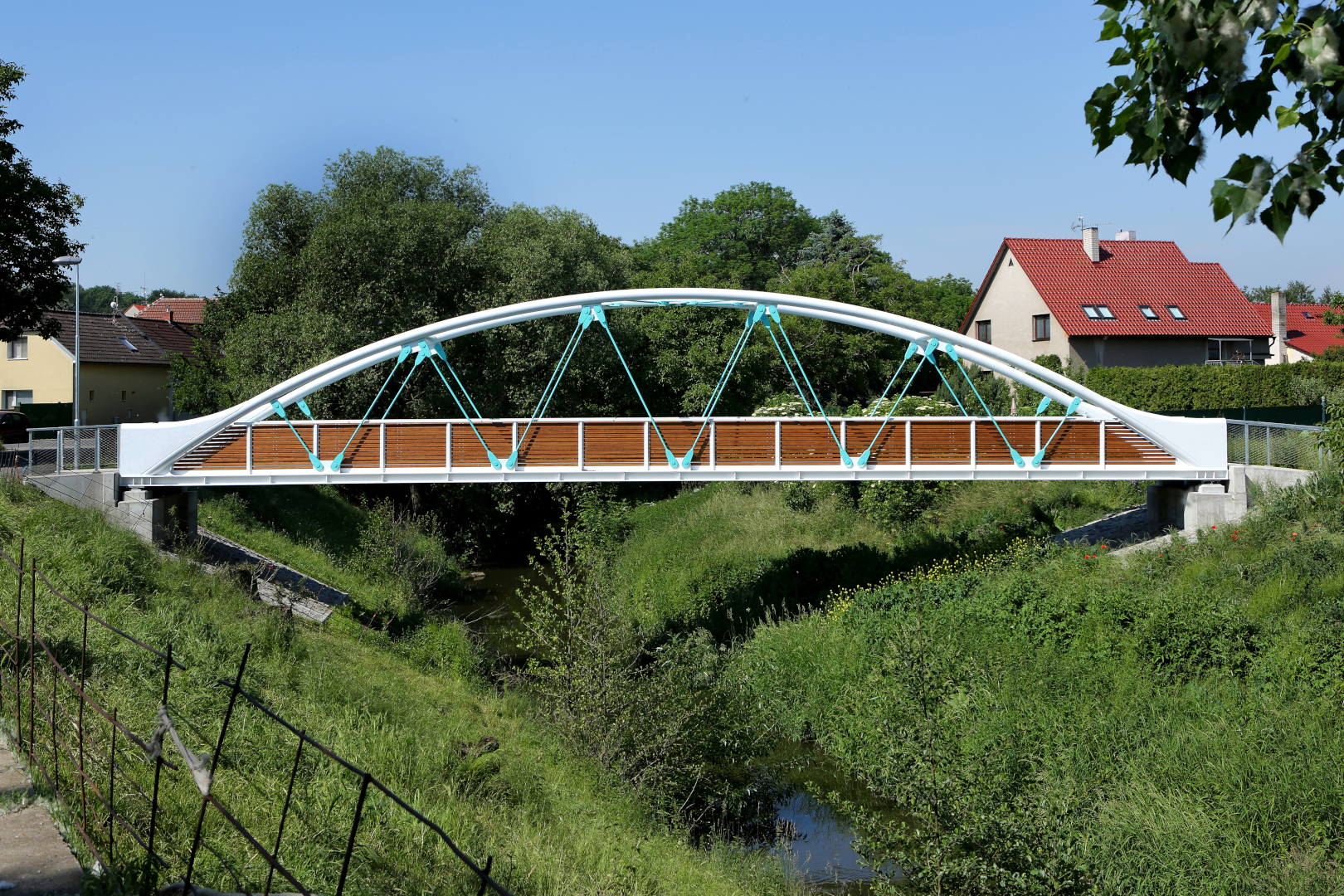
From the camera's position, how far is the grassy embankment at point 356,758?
24.2 feet

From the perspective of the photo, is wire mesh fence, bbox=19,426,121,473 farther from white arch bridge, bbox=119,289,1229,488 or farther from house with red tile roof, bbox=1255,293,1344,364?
house with red tile roof, bbox=1255,293,1344,364

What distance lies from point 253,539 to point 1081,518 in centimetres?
1816

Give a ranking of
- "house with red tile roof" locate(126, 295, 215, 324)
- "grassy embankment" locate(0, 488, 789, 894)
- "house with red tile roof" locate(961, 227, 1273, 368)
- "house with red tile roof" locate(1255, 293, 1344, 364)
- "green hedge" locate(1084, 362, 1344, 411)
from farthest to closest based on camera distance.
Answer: "house with red tile roof" locate(126, 295, 215, 324) < "house with red tile roof" locate(1255, 293, 1344, 364) < "house with red tile roof" locate(961, 227, 1273, 368) < "green hedge" locate(1084, 362, 1344, 411) < "grassy embankment" locate(0, 488, 789, 894)

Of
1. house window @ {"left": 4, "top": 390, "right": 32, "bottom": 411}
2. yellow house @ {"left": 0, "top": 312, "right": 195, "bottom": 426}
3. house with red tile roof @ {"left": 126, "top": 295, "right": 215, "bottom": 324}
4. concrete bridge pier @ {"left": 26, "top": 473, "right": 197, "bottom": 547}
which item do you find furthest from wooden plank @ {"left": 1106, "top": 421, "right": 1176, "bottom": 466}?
house with red tile roof @ {"left": 126, "top": 295, "right": 215, "bottom": 324}

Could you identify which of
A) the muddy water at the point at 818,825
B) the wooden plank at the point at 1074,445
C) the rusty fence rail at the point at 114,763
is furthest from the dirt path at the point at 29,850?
the wooden plank at the point at 1074,445

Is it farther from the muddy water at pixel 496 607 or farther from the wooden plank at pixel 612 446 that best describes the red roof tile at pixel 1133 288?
the wooden plank at pixel 612 446

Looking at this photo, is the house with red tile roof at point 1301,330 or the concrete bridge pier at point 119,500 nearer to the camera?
the concrete bridge pier at point 119,500

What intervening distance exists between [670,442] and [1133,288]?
2801 centimetres

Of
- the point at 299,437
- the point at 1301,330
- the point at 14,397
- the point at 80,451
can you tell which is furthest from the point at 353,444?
the point at 1301,330

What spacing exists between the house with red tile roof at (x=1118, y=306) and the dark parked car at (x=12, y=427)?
3467 cm

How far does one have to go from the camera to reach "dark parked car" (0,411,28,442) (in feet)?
95.0

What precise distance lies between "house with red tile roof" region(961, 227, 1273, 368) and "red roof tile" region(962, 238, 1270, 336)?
0.11 feet

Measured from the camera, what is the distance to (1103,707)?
39.2ft

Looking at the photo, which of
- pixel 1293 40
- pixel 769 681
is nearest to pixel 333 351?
pixel 769 681
